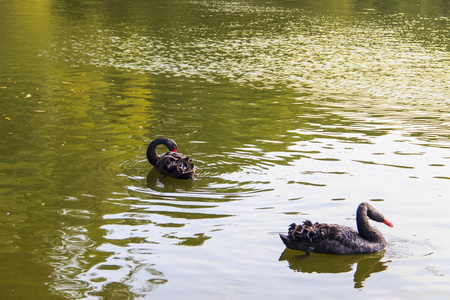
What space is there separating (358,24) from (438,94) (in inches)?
878

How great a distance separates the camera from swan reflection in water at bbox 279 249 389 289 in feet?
28.5

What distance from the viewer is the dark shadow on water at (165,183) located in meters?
11.9

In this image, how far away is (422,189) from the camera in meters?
12.0

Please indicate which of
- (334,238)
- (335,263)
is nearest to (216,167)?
(334,238)

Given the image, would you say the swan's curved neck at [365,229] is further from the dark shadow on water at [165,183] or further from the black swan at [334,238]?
the dark shadow on water at [165,183]

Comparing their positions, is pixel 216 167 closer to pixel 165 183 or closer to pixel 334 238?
pixel 165 183

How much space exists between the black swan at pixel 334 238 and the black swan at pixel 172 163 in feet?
11.1

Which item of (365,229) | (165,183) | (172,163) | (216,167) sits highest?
(365,229)

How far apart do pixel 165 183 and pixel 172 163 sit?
1.41ft

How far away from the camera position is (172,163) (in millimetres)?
12156

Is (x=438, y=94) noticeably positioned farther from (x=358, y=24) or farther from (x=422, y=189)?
(x=358, y=24)

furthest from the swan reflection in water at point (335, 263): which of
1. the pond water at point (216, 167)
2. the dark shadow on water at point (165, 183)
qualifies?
the dark shadow on water at point (165, 183)

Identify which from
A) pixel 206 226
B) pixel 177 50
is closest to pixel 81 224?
pixel 206 226

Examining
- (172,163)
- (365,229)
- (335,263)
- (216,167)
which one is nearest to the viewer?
(335,263)
